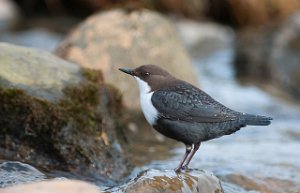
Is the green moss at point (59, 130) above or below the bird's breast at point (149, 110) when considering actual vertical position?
below

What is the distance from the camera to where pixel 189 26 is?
15.4 meters

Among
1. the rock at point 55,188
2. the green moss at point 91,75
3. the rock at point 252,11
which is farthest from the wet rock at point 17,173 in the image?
the rock at point 252,11

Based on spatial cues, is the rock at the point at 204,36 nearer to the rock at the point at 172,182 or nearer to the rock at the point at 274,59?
the rock at the point at 274,59

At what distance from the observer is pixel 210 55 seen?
1388 centimetres

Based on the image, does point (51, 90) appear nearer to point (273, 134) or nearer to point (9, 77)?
point (9, 77)

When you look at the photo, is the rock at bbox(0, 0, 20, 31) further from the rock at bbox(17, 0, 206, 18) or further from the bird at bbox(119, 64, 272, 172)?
the bird at bbox(119, 64, 272, 172)

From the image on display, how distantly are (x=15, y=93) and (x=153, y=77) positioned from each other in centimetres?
112

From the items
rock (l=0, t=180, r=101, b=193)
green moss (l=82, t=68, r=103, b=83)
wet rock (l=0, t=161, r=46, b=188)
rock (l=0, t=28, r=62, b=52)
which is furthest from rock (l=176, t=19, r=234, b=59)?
rock (l=0, t=180, r=101, b=193)

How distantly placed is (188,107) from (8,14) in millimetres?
11002

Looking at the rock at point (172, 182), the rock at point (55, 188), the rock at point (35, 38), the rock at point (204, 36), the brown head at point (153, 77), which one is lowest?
the rock at point (55, 188)

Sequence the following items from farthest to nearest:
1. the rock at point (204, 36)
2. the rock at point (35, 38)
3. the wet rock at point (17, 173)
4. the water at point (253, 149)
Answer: the rock at point (204, 36), the rock at point (35, 38), the water at point (253, 149), the wet rock at point (17, 173)

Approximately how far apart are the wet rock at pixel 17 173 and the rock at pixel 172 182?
0.91 m

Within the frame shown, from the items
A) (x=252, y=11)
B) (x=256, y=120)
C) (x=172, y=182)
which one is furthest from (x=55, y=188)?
(x=252, y=11)

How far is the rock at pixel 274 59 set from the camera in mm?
11891
